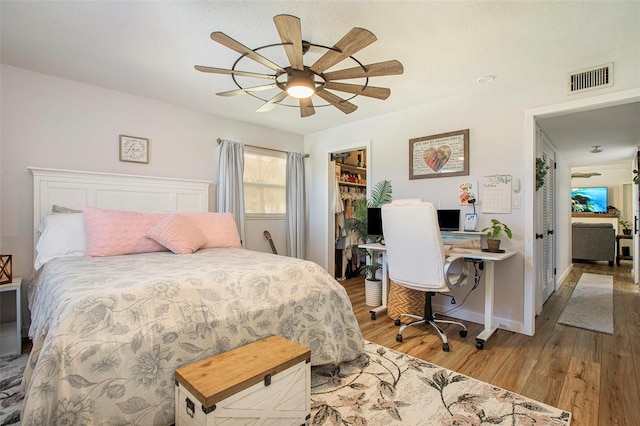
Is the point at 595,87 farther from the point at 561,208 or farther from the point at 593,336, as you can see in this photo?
the point at 561,208

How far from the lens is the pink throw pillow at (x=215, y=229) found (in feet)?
9.76

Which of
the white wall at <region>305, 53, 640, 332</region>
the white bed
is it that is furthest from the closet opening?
the white bed

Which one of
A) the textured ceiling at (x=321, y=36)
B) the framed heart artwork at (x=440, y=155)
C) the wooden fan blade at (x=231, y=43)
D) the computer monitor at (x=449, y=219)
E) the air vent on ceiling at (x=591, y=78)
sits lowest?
the computer monitor at (x=449, y=219)

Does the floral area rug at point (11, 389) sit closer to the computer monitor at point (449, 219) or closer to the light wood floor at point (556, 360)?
the light wood floor at point (556, 360)

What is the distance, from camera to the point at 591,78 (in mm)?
2502

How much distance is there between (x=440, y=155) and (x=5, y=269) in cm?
410

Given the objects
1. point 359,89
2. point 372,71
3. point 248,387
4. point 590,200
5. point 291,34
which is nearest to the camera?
point 248,387

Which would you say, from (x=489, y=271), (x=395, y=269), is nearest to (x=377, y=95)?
(x=395, y=269)

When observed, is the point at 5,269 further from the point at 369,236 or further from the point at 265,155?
the point at 369,236

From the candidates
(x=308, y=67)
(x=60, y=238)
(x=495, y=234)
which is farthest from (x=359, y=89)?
(x=60, y=238)

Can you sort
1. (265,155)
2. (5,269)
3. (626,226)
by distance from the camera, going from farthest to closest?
1. (626,226)
2. (265,155)
3. (5,269)

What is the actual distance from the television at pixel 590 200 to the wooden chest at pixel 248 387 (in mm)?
9256

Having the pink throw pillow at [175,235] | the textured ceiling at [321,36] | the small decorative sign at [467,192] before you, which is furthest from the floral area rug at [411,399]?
the textured ceiling at [321,36]

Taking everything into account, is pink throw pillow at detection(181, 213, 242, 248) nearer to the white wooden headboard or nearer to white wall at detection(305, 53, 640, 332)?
the white wooden headboard
